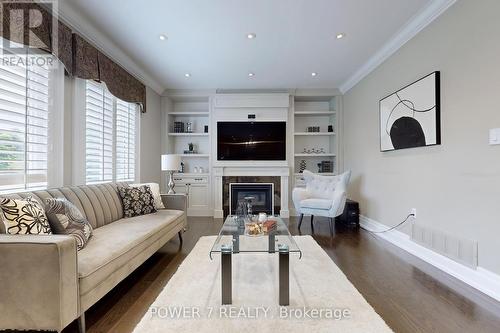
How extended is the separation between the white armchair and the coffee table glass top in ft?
5.58

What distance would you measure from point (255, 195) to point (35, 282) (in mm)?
4194

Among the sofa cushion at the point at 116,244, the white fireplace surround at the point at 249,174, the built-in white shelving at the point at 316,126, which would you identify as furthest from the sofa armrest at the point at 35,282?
the built-in white shelving at the point at 316,126

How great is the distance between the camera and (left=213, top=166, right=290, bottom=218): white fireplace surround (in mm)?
5352

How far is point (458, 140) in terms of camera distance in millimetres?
2424

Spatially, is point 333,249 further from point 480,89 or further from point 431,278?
point 480,89

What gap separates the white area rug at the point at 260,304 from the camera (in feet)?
5.33

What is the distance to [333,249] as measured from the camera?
3199 mm

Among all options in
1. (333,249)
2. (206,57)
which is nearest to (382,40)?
(206,57)

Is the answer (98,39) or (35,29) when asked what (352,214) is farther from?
(35,29)

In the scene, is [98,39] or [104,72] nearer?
[98,39]

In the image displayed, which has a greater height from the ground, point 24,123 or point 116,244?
point 24,123

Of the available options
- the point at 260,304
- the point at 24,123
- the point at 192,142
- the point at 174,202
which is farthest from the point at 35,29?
the point at 192,142

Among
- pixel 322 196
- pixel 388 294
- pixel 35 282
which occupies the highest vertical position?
pixel 322 196

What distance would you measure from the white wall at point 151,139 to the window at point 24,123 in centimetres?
200
